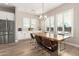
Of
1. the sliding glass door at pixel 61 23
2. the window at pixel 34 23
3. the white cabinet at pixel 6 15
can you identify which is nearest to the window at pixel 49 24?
the sliding glass door at pixel 61 23

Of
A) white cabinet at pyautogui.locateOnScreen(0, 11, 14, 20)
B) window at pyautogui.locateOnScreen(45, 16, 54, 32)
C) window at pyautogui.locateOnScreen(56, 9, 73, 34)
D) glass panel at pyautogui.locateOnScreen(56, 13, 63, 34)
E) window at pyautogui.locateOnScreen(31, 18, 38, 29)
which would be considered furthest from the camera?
white cabinet at pyautogui.locateOnScreen(0, 11, 14, 20)

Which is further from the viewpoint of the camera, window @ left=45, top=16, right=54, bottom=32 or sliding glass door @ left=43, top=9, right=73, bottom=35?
window @ left=45, top=16, right=54, bottom=32

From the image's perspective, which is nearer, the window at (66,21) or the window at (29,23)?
the window at (29,23)

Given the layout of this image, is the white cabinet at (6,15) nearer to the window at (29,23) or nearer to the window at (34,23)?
the window at (29,23)

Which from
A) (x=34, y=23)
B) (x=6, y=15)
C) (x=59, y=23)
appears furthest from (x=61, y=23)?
(x=6, y=15)

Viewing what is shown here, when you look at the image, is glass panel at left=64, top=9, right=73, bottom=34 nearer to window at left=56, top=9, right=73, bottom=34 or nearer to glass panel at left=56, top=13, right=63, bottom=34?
window at left=56, top=9, right=73, bottom=34

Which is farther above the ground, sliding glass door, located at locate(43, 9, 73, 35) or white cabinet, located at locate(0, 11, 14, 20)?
white cabinet, located at locate(0, 11, 14, 20)

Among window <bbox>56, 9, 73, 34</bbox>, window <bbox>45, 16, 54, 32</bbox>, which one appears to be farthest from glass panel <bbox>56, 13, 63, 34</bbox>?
window <bbox>45, 16, 54, 32</bbox>

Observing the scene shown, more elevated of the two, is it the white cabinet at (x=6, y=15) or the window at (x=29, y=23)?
the white cabinet at (x=6, y=15)

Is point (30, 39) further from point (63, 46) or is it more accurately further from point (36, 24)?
point (63, 46)

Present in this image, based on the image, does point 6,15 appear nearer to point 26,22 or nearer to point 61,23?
point 26,22

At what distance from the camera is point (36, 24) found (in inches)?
195

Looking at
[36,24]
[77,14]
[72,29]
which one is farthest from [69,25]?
[36,24]

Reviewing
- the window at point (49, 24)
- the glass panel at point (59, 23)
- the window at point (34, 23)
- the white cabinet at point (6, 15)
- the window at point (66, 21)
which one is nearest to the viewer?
the window at point (34, 23)
